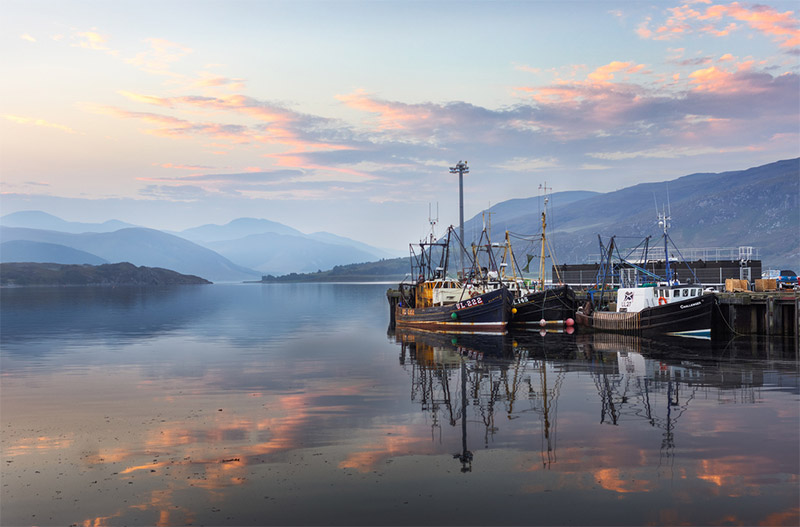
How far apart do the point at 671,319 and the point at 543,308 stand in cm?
1474

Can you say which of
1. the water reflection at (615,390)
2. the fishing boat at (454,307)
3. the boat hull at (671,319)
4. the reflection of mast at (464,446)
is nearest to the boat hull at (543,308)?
the fishing boat at (454,307)

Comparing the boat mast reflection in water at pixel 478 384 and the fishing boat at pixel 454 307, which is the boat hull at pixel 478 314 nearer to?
the fishing boat at pixel 454 307

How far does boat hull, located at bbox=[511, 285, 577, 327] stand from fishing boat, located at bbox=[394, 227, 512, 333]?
9.83 ft

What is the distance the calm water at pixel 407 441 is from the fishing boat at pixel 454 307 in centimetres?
2034

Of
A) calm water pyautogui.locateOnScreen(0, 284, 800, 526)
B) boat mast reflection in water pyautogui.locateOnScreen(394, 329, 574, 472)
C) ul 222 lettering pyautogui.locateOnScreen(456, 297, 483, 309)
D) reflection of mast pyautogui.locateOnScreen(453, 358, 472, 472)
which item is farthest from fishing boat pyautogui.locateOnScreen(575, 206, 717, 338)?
reflection of mast pyautogui.locateOnScreen(453, 358, 472, 472)

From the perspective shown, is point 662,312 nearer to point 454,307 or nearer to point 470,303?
point 470,303

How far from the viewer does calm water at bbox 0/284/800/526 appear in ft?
51.8

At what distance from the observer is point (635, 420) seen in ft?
80.2

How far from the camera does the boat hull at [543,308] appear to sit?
232 feet

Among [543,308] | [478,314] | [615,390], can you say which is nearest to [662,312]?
[543,308]

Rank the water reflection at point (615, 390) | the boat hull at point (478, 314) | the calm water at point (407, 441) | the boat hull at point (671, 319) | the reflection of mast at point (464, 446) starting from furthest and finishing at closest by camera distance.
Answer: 1. the boat hull at point (478, 314)
2. the boat hull at point (671, 319)
3. the water reflection at point (615, 390)
4. the reflection of mast at point (464, 446)
5. the calm water at point (407, 441)

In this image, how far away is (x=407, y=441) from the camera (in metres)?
21.8

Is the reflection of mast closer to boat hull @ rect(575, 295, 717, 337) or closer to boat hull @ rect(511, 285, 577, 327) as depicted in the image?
boat hull @ rect(575, 295, 717, 337)

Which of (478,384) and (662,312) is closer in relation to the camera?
(478,384)
